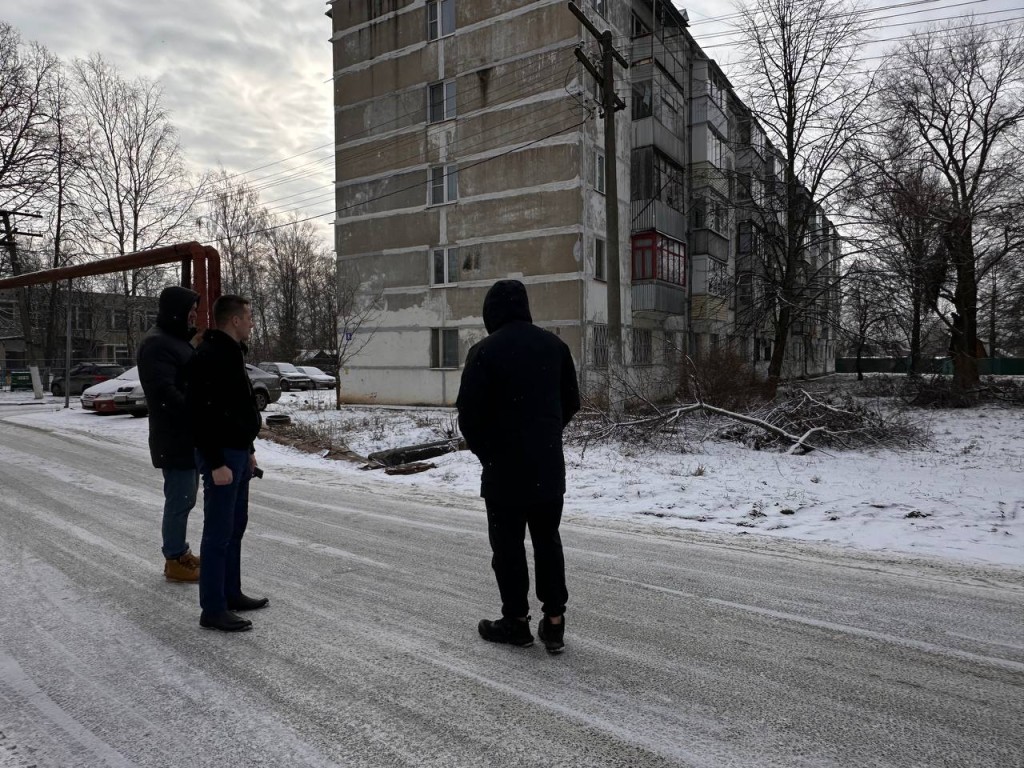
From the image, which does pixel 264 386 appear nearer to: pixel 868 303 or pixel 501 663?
pixel 501 663

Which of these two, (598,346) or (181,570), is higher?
(598,346)

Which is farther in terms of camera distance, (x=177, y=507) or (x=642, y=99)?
(x=642, y=99)

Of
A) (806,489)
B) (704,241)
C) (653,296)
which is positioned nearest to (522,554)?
(806,489)

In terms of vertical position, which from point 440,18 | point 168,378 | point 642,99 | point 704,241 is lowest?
point 168,378

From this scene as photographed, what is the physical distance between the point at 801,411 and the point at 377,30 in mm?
21909

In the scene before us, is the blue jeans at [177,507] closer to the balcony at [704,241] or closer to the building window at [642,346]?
the building window at [642,346]

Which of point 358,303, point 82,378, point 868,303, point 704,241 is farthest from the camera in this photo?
point 82,378

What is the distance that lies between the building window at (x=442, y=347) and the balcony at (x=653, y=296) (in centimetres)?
682

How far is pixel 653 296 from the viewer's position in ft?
75.8

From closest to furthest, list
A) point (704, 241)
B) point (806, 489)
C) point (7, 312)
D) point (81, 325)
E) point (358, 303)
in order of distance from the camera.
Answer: point (806, 489), point (358, 303), point (704, 241), point (7, 312), point (81, 325)

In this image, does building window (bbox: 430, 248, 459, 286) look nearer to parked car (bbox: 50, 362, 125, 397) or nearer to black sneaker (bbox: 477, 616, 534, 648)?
parked car (bbox: 50, 362, 125, 397)

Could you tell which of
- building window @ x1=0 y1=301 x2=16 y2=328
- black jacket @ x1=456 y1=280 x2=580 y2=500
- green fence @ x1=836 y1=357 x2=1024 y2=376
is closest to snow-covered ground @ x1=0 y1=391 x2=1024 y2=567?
black jacket @ x1=456 y1=280 x2=580 y2=500

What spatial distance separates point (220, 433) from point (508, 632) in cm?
198

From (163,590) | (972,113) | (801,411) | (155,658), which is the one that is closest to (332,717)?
(155,658)
